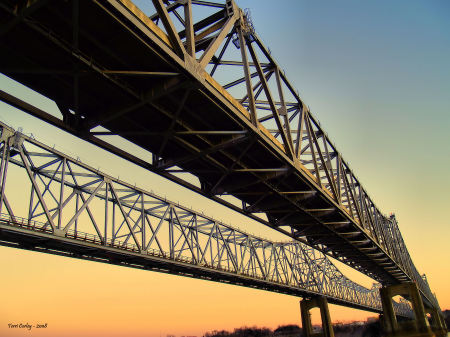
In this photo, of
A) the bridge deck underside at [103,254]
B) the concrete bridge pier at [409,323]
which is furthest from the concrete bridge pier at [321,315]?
the bridge deck underside at [103,254]

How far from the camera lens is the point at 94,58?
10.4 metres

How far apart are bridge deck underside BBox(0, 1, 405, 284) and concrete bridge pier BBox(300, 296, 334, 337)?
181 ft

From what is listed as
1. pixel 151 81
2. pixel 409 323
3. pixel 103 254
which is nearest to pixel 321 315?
pixel 409 323

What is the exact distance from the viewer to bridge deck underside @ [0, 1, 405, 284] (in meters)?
9.11

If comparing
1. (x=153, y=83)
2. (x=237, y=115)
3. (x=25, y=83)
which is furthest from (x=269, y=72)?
(x=25, y=83)

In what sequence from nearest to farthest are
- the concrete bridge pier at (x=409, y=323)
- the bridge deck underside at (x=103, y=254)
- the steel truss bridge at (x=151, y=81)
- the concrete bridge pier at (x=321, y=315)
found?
the steel truss bridge at (x=151, y=81) < the bridge deck underside at (x=103, y=254) < the concrete bridge pier at (x=409, y=323) < the concrete bridge pier at (x=321, y=315)

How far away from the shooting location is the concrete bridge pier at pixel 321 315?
6388 centimetres

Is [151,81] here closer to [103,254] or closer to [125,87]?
[125,87]

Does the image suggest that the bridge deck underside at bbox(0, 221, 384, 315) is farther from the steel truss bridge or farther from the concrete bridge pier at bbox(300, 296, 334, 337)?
the concrete bridge pier at bbox(300, 296, 334, 337)

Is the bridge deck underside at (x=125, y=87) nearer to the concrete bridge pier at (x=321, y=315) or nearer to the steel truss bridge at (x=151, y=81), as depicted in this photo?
the steel truss bridge at (x=151, y=81)

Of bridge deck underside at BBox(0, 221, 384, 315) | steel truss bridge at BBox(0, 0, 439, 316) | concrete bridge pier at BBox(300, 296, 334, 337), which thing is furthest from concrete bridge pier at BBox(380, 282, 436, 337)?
steel truss bridge at BBox(0, 0, 439, 316)

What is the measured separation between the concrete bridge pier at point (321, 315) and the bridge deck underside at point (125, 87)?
5511 centimetres

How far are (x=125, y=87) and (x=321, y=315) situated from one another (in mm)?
67272

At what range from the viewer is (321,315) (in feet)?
219
